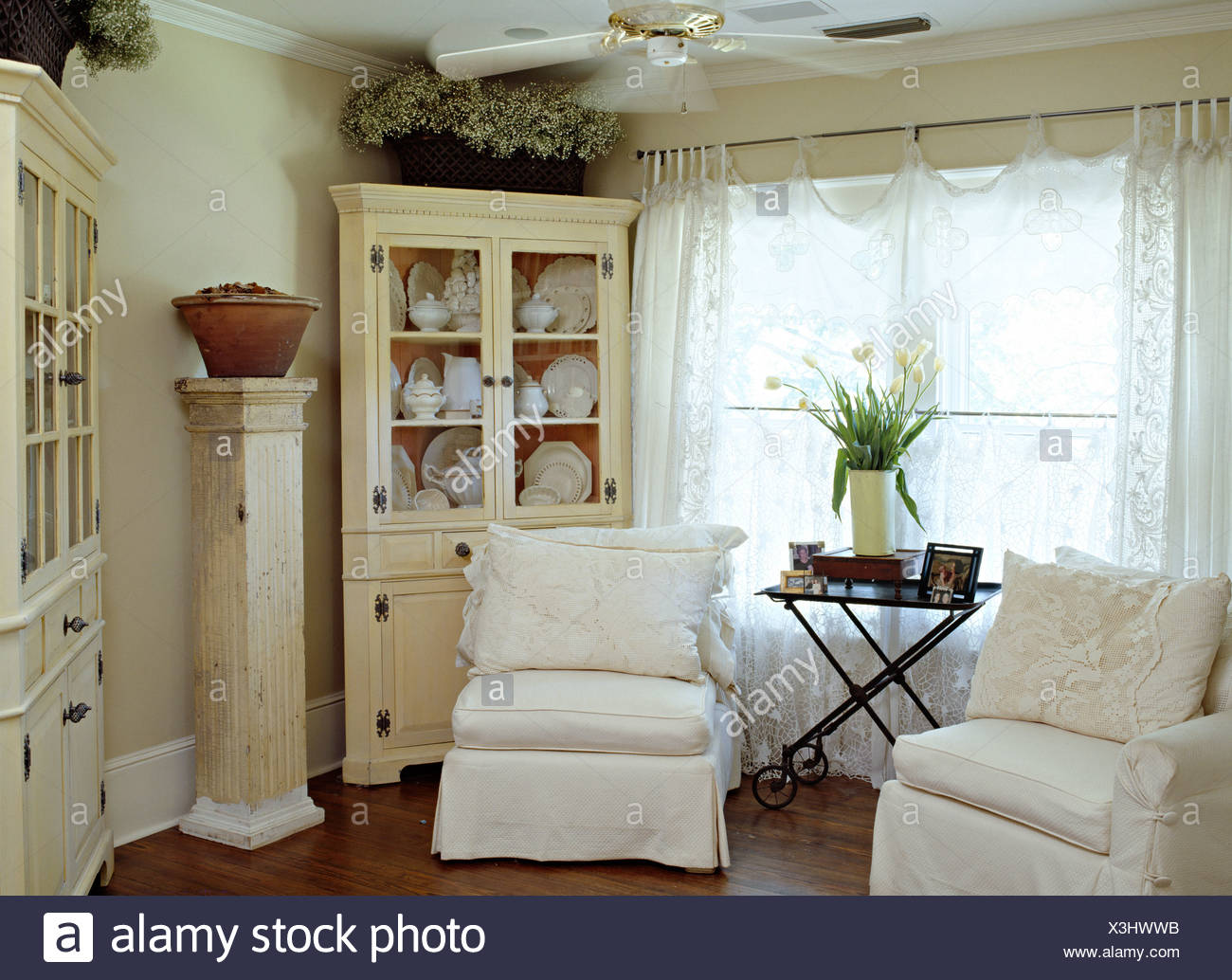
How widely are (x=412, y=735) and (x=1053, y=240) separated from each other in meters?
2.75

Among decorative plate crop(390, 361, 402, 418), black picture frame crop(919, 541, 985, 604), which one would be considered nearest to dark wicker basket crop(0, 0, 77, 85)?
decorative plate crop(390, 361, 402, 418)

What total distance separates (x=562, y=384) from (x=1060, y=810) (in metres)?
2.36

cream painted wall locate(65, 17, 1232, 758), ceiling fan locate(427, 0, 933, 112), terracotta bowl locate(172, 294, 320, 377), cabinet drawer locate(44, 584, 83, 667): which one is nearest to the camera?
ceiling fan locate(427, 0, 933, 112)

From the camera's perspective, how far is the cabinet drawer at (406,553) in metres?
3.99

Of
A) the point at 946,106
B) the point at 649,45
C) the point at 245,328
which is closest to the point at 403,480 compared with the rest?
the point at 245,328

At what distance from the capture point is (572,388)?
4293 millimetres

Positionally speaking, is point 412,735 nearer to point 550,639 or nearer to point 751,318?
point 550,639

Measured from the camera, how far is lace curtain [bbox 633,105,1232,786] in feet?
11.5

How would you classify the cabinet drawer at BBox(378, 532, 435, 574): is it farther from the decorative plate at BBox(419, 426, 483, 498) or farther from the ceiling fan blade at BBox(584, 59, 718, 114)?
the ceiling fan blade at BBox(584, 59, 718, 114)

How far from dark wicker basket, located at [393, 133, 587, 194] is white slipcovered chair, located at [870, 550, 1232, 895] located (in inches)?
93.1

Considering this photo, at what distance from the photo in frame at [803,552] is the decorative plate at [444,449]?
1.19 metres
